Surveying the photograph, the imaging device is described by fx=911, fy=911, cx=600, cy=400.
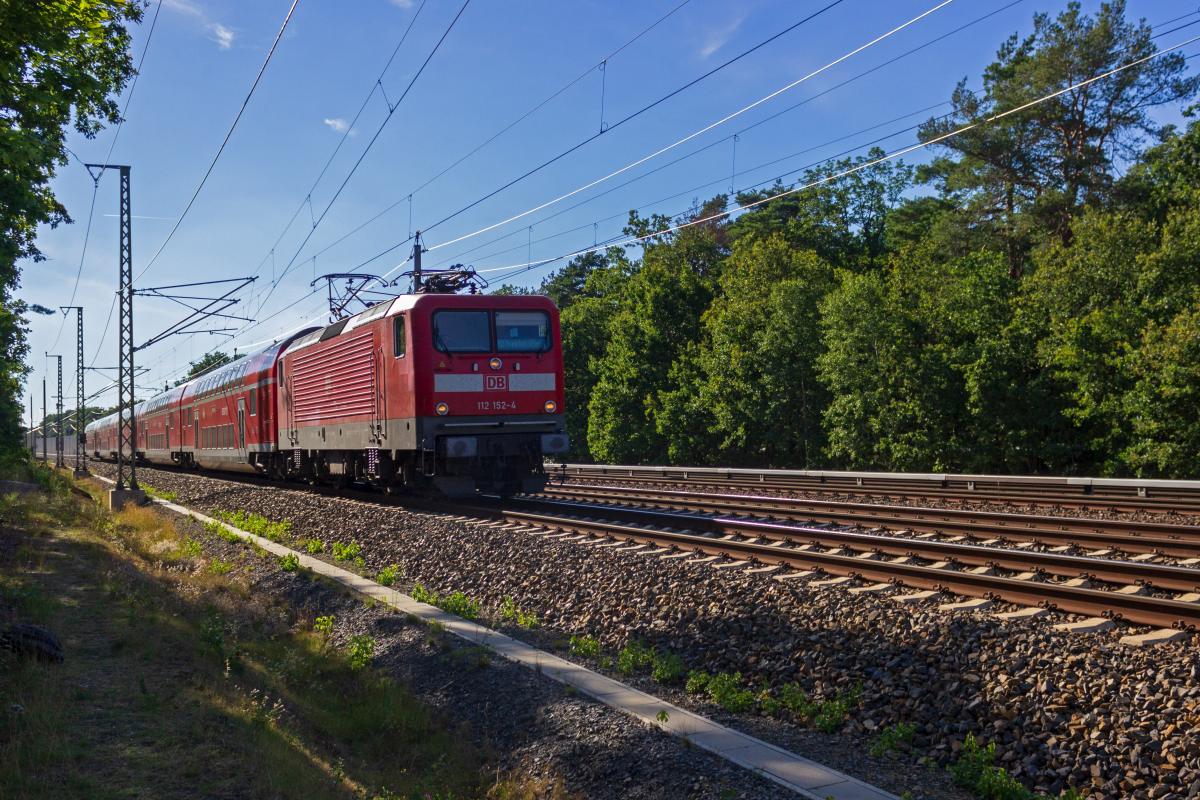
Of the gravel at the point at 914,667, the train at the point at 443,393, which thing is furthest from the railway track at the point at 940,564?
the train at the point at 443,393

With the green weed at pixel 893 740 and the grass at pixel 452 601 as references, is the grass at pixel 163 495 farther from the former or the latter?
the green weed at pixel 893 740

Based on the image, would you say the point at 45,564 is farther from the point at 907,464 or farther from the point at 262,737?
the point at 907,464

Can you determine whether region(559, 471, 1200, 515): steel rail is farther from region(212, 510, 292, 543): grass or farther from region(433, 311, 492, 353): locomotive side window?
region(212, 510, 292, 543): grass

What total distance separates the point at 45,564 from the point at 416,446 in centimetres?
578

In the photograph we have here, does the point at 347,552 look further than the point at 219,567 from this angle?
Yes

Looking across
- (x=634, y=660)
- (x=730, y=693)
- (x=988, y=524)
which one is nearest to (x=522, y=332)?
(x=988, y=524)

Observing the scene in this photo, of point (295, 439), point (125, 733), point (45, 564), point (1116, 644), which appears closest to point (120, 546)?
point (45, 564)

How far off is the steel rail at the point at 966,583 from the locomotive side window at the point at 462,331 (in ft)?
17.7

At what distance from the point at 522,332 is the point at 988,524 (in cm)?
868

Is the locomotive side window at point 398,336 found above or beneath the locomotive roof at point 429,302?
beneath

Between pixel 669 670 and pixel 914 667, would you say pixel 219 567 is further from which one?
pixel 914 667

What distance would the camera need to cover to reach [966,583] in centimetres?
841

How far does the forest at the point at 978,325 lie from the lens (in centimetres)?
2203

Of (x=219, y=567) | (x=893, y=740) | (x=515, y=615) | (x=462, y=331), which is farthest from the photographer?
(x=462, y=331)
